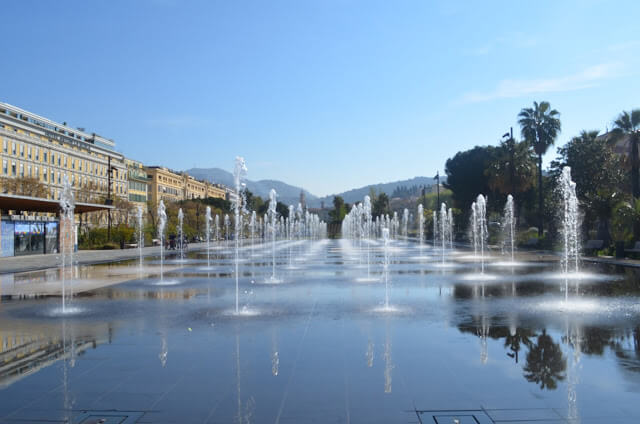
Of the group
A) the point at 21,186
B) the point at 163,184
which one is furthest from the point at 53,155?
the point at 163,184

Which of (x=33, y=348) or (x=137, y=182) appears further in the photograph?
(x=137, y=182)

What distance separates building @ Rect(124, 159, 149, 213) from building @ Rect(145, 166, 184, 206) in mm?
2802

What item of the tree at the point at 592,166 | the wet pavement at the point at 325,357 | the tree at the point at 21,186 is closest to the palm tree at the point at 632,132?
the tree at the point at 592,166

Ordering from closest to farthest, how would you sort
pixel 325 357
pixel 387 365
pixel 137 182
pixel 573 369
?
1. pixel 573 369
2. pixel 387 365
3. pixel 325 357
4. pixel 137 182

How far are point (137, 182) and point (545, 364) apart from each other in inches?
4363

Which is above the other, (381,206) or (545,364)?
(381,206)

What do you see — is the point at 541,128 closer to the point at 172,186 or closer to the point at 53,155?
the point at 53,155

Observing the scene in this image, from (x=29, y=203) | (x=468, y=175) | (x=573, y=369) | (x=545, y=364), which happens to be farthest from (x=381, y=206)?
(x=573, y=369)

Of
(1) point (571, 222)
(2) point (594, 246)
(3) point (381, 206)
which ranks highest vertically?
(3) point (381, 206)

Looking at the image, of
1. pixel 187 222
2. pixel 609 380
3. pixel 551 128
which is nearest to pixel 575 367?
pixel 609 380

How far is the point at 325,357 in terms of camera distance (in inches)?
291

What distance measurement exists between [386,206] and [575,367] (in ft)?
338

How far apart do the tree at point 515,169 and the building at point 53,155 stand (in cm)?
4229

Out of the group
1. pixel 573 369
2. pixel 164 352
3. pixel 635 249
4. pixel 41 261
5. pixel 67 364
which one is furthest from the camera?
pixel 41 261
